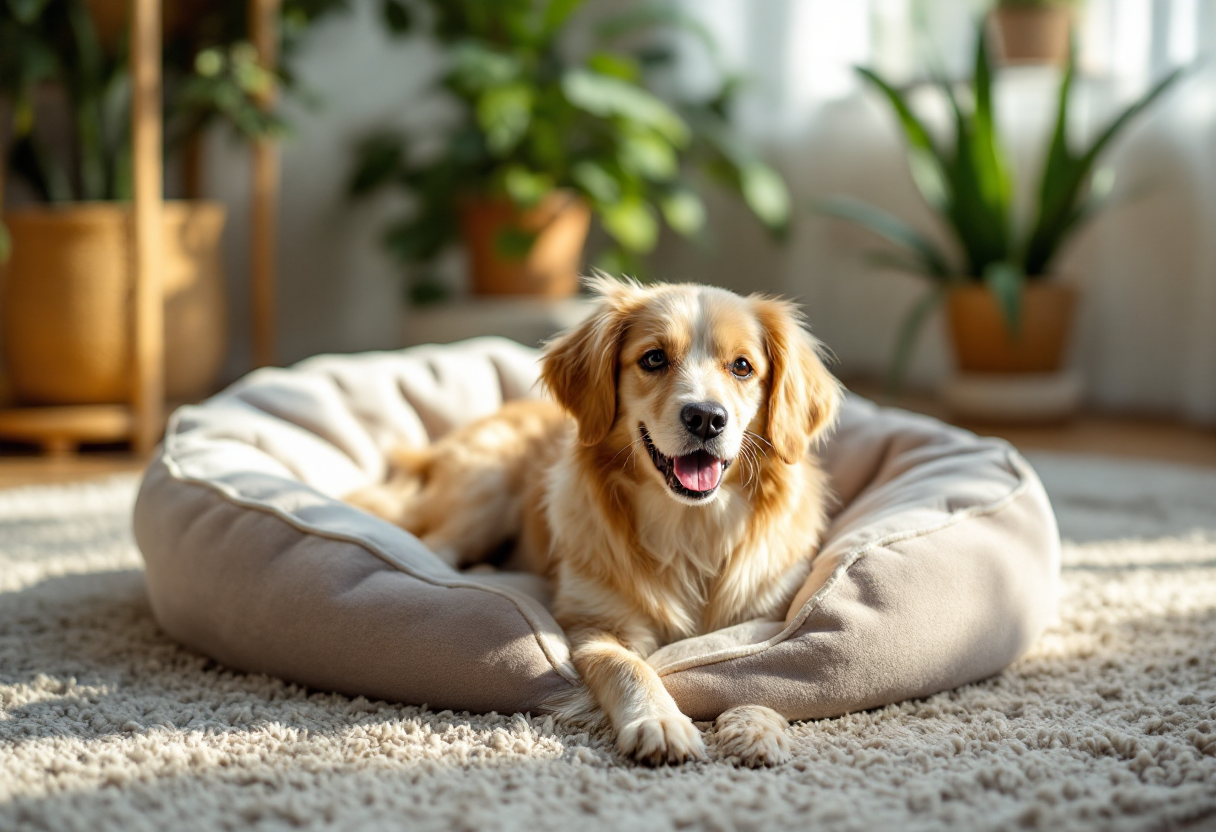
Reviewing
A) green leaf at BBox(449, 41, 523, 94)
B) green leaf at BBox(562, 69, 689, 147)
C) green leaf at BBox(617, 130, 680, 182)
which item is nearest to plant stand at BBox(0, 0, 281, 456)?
green leaf at BBox(449, 41, 523, 94)

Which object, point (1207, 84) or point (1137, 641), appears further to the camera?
point (1207, 84)

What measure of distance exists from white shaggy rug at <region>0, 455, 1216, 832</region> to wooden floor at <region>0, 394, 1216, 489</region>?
1.45m

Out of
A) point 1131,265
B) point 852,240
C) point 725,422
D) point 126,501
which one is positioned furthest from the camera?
point 852,240

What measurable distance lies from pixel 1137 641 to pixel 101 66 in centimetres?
379

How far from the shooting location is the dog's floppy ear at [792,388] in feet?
6.71

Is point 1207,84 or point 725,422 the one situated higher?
point 1207,84

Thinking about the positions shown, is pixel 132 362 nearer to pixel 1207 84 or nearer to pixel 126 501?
pixel 126 501

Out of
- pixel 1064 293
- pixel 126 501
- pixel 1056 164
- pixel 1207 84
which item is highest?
pixel 1207 84

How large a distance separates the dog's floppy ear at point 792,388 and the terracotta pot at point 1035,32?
3.19 m

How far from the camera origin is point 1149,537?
2930 millimetres

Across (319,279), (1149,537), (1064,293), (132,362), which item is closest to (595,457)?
(1149,537)

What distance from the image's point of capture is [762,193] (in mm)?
4973

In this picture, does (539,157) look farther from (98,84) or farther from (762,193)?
(98,84)

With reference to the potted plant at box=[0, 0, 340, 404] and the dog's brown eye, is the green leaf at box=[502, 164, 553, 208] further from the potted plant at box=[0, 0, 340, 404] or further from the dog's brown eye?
the dog's brown eye
